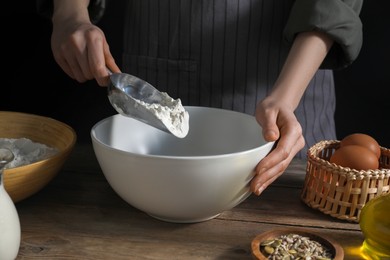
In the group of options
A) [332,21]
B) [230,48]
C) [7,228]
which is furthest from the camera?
[230,48]

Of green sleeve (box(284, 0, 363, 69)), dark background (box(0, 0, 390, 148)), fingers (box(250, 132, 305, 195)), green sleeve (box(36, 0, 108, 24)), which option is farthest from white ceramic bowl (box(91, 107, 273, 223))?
dark background (box(0, 0, 390, 148))

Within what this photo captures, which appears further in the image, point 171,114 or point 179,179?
point 171,114

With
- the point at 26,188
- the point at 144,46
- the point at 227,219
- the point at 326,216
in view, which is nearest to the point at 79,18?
the point at 144,46

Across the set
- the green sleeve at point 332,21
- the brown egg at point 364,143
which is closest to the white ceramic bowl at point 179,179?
the brown egg at point 364,143

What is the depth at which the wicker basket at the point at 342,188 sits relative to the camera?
3.21 ft

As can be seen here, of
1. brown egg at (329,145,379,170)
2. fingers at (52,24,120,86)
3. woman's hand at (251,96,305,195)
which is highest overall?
fingers at (52,24,120,86)

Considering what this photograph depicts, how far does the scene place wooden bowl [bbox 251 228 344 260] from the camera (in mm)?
828

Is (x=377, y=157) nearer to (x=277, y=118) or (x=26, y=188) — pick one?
(x=277, y=118)

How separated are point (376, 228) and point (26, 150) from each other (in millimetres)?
673

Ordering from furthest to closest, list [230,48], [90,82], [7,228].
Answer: [90,82]
[230,48]
[7,228]

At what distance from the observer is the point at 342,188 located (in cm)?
99

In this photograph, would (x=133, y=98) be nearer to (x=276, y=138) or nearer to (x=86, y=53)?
(x=86, y=53)

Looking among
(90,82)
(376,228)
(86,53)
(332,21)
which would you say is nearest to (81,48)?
(86,53)

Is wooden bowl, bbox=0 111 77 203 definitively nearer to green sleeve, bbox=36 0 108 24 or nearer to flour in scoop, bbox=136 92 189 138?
flour in scoop, bbox=136 92 189 138
